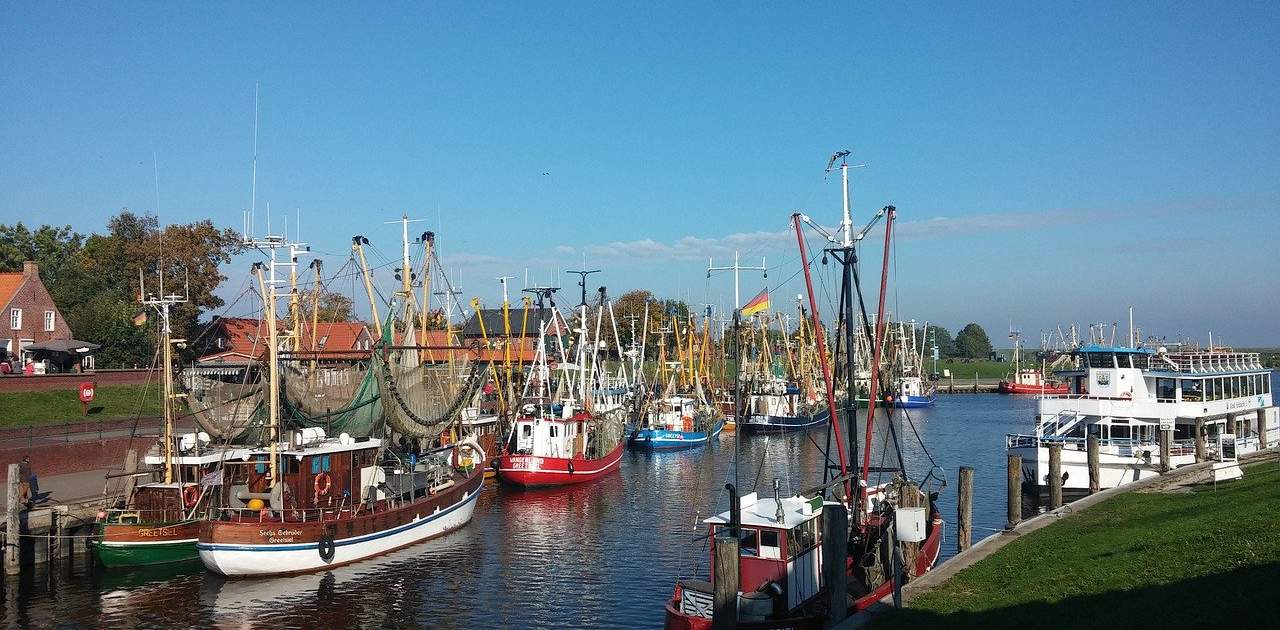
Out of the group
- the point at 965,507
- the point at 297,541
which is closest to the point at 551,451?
the point at 297,541

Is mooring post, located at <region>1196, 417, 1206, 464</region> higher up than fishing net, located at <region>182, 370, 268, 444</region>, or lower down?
lower down

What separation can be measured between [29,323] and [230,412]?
4579 centimetres

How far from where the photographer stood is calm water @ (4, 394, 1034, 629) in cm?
3038

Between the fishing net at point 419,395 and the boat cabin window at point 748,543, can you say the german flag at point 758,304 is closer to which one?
the fishing net at point 419,395

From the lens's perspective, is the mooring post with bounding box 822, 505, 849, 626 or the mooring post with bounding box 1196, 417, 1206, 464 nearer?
the mooring post with bounding box 822, 505, 849, 626

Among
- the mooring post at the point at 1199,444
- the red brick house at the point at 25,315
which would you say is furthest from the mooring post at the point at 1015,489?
the red brick house at the point at 25,315

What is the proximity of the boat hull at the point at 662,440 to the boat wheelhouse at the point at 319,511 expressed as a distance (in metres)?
33.2

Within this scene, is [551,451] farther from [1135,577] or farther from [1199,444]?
[1135,577]

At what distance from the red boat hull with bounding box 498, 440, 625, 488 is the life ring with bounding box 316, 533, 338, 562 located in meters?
19.1

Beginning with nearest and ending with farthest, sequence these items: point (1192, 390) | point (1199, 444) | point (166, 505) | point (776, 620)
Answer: point (776, 620)
point (166, 505)
point (1199, 444)
point (1192, 390)

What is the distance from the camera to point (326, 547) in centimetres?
3528

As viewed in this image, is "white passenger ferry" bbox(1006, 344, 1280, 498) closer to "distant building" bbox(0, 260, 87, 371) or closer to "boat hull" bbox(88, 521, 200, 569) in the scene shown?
"boat hull" bbox(88, 521, 200, 569)

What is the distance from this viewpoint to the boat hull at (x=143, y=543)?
34156 mm

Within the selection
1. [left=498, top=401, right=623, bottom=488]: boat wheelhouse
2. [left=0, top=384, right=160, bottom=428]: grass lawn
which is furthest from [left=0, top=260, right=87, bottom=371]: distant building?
[left=498, top=401, right=623, bottom=488]: boat wheelhouse
